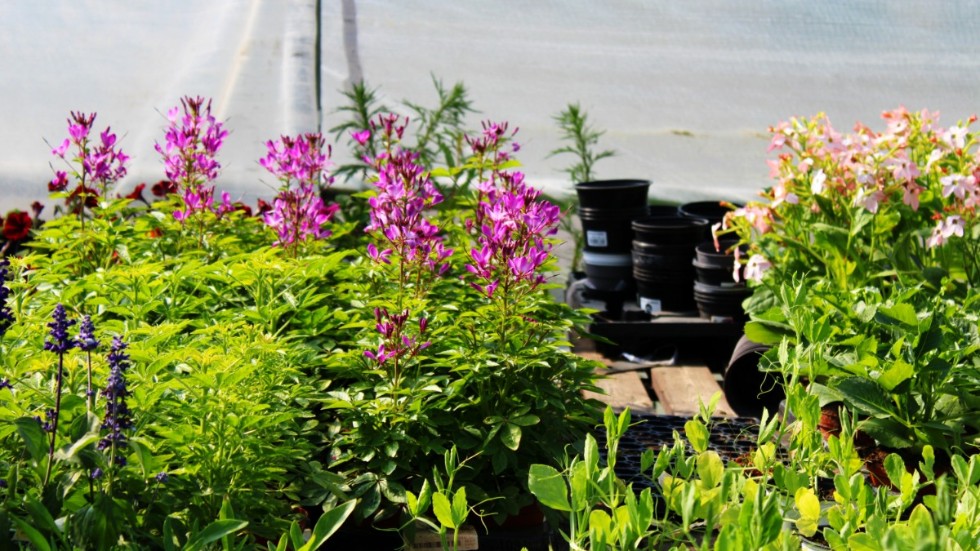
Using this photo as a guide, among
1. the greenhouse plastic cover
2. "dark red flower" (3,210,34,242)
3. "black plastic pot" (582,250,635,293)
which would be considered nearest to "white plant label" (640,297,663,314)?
"black plastic pot" (582,250,635,293)

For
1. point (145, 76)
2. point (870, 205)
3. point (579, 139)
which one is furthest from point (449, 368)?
point (145, 76)

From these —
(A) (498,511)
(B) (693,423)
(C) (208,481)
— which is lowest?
(A) (498,511)

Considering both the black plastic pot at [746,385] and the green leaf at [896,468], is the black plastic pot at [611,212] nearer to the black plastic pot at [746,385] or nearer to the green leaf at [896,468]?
the black plastic pot at [746,385]

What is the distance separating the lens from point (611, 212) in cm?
434

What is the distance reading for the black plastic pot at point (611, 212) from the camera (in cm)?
434

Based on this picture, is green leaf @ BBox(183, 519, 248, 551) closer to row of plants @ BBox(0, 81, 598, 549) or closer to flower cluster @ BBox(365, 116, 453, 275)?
row of plants @ BBox(0, 81, 598, 549)

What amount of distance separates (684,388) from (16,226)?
2529 mm

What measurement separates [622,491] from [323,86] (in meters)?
4.35

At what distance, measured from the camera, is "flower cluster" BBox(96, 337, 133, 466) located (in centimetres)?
118

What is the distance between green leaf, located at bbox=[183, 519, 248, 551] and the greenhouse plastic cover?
4.17 metres

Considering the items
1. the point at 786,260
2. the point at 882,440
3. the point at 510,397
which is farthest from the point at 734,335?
the point at 510,397

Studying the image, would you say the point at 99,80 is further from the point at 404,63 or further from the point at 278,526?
the point at 278,526

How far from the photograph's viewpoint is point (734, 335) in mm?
3889

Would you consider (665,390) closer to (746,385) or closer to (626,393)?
(626,393)
